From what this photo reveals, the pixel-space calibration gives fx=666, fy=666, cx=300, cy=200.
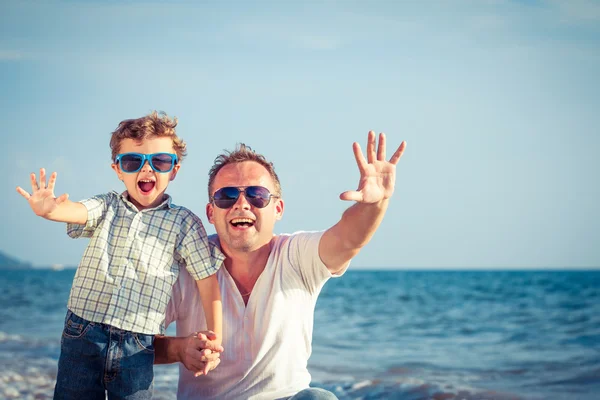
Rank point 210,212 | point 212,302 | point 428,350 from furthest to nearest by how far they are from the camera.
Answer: point 428,350, point 210,212, point 212,302

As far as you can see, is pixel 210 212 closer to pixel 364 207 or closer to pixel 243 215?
pixel 243 215

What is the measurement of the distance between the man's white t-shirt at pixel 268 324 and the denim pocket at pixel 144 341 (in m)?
0.28

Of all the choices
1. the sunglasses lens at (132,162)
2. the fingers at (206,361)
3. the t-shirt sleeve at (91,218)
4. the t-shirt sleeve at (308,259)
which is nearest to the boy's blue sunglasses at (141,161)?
the sunglasses lens at (132,162)

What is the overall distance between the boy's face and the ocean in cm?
439

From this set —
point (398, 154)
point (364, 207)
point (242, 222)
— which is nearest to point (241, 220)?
point (242, 222)

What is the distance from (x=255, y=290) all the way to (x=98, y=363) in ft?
3.12

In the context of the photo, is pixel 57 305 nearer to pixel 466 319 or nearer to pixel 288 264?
pixel 466 319

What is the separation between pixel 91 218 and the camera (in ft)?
12.3

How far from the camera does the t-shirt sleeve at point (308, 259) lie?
3857mm

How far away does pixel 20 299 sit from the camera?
24562mm

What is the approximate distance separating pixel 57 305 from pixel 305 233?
19993 millimetres

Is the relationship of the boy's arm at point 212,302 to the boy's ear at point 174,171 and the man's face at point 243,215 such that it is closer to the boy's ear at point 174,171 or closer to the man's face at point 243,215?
the man's face at point 243,215

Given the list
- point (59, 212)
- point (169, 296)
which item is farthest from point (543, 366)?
point (59, 212)

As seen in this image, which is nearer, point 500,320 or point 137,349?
point 137,349
